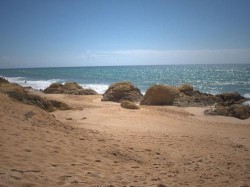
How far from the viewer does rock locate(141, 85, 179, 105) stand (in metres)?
20.1

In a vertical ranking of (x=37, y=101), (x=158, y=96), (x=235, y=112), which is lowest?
(x=235, y=112)

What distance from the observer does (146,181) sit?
5.05m

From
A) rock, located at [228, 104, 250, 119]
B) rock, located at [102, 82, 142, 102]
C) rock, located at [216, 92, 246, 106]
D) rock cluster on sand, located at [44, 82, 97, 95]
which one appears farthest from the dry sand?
rock cluster on sand, located at [44, 82, 97, 95]

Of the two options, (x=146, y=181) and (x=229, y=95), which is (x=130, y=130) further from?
(x=229, y=95)

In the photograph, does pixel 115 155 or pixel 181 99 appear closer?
pixel 115 155

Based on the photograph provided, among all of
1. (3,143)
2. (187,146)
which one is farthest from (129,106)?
(3,143)

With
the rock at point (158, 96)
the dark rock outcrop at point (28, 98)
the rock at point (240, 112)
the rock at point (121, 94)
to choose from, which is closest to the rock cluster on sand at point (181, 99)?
the rock at point (158, 96)

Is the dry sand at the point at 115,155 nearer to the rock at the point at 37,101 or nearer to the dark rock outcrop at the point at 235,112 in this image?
the rock at the point at 37,101

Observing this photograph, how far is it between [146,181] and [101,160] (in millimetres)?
1354

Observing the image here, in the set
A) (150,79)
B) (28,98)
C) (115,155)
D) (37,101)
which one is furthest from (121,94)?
(150,79)

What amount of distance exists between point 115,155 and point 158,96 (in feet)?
46.0

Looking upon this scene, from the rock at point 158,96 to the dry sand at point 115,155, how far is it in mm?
9064

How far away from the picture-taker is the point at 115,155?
6.59 metres

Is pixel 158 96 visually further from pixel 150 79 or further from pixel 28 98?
pixel 150 79
